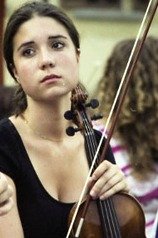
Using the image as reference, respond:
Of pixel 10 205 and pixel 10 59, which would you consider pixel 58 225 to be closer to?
pixel 10 205

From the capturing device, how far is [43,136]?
2273 mm

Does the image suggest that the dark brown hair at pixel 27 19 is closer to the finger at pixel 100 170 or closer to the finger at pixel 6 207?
the finger at pixel 100 170

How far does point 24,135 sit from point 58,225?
0.27 m

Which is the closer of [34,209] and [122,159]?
[34,209]

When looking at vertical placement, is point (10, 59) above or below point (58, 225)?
above

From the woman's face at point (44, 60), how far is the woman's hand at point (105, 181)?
227mm

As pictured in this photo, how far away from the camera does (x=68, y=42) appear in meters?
2.22

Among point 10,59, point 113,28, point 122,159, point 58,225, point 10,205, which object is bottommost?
point 113,28

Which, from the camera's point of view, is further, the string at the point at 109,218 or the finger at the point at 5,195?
the string at the point at 109,218

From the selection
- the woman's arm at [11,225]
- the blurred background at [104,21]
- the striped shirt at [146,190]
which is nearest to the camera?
the woman's arm at [11,225]

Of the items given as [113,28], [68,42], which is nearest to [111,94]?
[68,42]

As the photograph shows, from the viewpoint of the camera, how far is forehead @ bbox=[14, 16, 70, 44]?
7.06ft

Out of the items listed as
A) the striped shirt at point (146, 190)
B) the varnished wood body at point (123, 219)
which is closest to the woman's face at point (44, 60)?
the varnished wood body at point (123, 219)

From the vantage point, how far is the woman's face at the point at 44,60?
2111 mm
